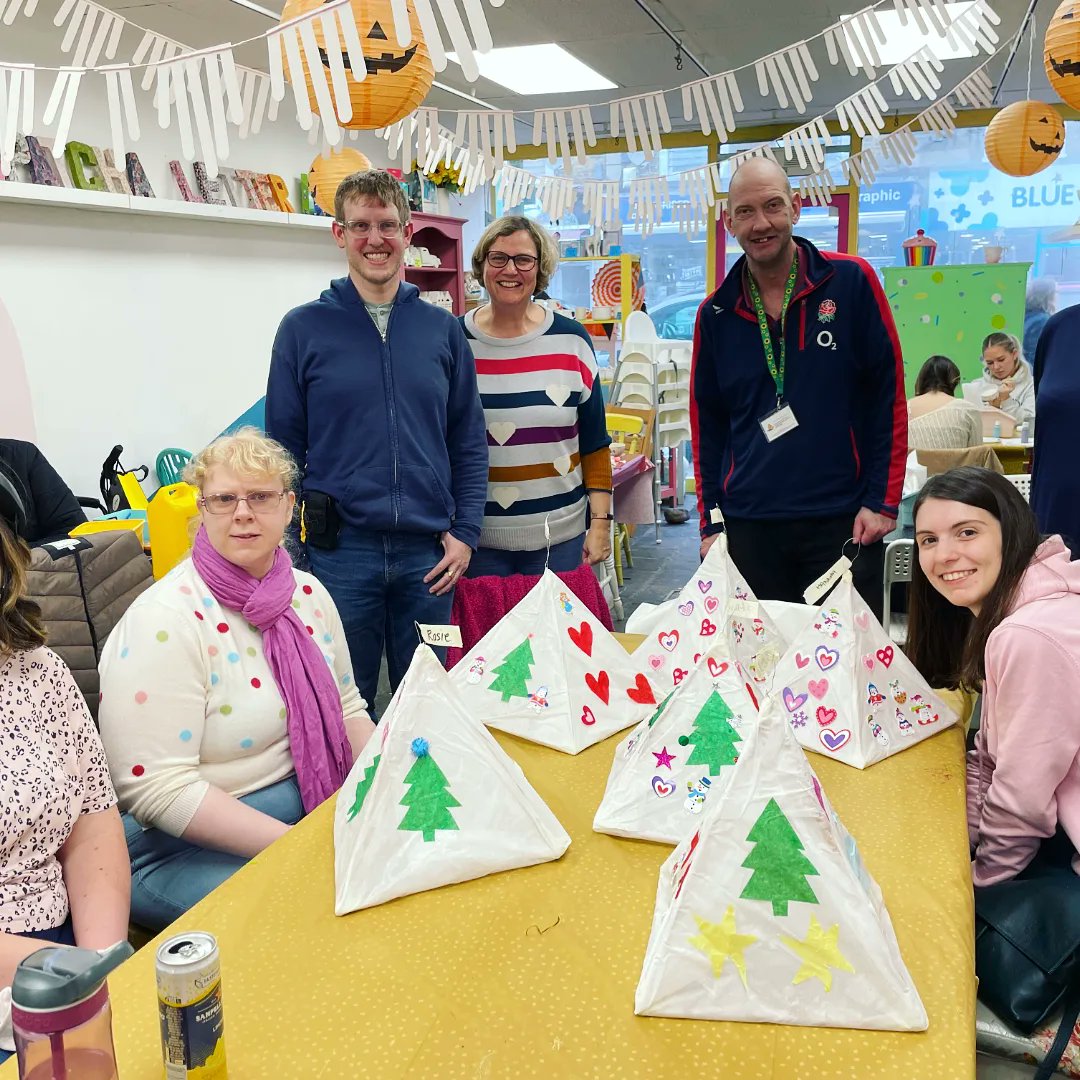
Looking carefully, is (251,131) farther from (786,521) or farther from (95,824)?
(786,521)

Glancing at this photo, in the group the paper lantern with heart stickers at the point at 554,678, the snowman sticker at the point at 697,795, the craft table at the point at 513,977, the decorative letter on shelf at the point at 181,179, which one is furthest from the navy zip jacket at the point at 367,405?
the decorative letter on shelf at the point at 181,179

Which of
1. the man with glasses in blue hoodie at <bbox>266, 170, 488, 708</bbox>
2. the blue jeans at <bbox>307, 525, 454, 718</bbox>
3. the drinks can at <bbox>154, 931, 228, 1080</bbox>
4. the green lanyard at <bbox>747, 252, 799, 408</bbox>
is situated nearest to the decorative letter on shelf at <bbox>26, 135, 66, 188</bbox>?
the man with glasses in blue hoodie at <bbox>266, 170, 488, 708</bbox>

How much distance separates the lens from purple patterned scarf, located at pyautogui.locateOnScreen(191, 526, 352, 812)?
1784mm

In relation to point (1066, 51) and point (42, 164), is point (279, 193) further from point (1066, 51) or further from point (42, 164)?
point (1066, 51)

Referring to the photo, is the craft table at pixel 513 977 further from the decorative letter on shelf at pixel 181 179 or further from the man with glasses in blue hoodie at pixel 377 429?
the decorative letter on shelf at pixel 181 179

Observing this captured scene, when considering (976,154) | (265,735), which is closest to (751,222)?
(265,735)

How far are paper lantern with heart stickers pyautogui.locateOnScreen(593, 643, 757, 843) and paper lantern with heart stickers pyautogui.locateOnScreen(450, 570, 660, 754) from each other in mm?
293

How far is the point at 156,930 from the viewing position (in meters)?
1.70

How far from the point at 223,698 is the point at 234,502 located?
36 cm

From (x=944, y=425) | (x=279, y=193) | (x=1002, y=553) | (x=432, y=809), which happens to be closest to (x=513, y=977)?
(x=432, y=809)

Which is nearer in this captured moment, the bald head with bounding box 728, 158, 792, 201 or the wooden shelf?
the bald head with bounding box 728, 158, 792, 201

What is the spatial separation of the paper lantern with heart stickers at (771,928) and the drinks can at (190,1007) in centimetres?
44

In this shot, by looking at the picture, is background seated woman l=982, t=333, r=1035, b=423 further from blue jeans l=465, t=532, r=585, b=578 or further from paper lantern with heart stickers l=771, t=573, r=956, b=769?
paper lantern with heart stickers l=771, t=573, r=956, b=769

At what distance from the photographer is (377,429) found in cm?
242
